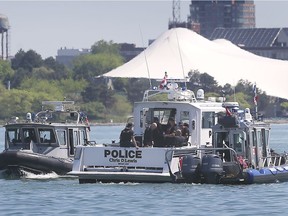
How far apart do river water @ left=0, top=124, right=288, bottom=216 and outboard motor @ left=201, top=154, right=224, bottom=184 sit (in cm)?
36

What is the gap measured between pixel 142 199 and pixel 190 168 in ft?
10.8

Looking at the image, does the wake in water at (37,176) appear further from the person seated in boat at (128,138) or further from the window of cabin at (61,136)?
the person seated in boat at (128,138)

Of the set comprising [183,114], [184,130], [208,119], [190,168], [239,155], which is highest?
[183,114]

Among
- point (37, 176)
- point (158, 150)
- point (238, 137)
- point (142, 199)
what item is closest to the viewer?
point (142, 199)

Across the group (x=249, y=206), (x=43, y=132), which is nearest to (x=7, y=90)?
(x=43, y=132)

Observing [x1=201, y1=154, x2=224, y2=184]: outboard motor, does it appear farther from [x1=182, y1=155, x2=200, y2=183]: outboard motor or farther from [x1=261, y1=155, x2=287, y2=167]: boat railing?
[x1=261, y1=155, x2=287, y2=167]: boat railing

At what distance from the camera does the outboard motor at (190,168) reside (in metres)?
45.7

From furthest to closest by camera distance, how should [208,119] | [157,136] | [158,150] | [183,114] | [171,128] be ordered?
[208,119]
[183,114]
[171,128]
[157,136]
[158,150]

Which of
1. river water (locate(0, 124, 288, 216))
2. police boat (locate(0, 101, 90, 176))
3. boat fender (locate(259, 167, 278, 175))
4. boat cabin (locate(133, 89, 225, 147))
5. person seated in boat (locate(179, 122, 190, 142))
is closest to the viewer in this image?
river water (locate(0, 124, 288, 216))

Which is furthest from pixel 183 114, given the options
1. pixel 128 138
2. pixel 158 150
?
pixel 158 150

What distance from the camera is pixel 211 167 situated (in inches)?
1795

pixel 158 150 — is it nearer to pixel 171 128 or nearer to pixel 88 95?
pixel 171 128

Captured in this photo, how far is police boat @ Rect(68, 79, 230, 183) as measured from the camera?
4584 centimetres

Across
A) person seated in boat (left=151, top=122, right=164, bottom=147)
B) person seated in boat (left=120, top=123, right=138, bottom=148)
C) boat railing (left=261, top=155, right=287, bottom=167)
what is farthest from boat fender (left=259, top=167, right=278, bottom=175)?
person seated in boat (left=120, top=123, right=138, bottom=148)
